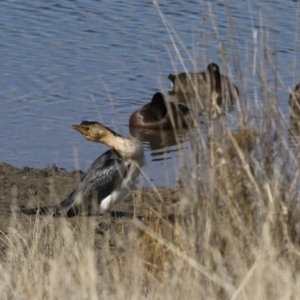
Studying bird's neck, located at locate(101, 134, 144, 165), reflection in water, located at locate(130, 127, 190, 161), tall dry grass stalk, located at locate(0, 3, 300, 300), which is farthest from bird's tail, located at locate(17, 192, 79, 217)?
reflection in water, located at locate(130, 127, 190, 161)

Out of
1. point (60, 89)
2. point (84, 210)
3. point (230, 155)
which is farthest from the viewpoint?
point (60, 89)

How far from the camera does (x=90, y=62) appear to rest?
545 inches

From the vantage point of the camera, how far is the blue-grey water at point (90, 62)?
35.7 feet

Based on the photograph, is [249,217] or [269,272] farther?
[249,217]

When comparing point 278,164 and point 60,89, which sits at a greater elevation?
→ point 278,164

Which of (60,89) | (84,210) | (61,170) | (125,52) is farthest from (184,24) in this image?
(84,210)

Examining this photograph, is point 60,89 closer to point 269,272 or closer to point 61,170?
point 61,170

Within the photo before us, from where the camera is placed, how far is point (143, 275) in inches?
215

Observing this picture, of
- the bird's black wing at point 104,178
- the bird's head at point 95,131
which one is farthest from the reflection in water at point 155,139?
the bird's black wing at point 104,178

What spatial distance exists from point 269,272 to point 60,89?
828cm

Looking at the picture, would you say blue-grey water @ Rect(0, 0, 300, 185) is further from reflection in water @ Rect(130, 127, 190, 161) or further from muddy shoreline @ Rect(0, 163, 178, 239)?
muddy shoreline @ Rect(0, 163, 178, 239)

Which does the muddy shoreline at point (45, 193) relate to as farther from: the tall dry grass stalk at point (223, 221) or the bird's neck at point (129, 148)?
the tall dry grass stalk at point (223, 221)

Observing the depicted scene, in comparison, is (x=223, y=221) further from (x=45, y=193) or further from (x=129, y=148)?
(x=45, y=193)

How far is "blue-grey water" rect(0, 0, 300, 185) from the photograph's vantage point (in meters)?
10.9
